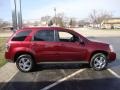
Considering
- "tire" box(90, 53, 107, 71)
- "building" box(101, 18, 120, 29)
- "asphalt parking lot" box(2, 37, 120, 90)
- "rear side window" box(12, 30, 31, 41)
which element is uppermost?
"rear side window" box(12, 30, 31, 41)

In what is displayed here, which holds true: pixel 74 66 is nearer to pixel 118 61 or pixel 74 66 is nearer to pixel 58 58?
pixel 58 58

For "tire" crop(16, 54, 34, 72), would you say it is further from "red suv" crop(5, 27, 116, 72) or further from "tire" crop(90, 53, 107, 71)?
"tire" crop(90, 53, 107, 71)

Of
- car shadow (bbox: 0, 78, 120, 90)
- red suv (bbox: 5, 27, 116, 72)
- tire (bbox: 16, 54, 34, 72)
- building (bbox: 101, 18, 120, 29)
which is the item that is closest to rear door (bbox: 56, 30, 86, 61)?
red suv (bbox: 5, 27, 116, 72)

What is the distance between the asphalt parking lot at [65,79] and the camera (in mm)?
9212

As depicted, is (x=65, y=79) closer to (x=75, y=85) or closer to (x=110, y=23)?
(x=75, y=85)

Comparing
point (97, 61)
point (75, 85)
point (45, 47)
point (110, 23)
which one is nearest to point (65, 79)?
point (75, 85)

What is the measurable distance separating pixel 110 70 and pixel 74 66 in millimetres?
1852

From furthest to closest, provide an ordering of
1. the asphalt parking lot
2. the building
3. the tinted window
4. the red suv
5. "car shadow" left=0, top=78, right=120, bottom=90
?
the building → the tinted window → the red suv → the asphalt parking lot → "car shadow" left=0, top=78, right=120, bottom=90

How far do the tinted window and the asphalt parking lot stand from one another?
4.19 ft

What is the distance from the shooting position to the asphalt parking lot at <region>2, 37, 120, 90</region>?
9.21 meters

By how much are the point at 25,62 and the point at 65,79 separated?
2.38m

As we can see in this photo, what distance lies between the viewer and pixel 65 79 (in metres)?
10.6

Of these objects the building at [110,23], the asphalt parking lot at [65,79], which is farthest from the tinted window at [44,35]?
the building at [110,23]

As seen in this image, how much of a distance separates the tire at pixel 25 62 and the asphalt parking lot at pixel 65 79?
29 cm
